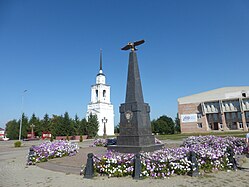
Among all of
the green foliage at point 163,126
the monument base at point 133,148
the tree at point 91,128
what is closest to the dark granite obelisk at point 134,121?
the monument base at point 133,148

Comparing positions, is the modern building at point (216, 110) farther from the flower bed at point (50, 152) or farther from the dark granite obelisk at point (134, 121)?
the flower bed at point (50, 152)

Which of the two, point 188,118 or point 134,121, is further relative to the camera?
point 188,118

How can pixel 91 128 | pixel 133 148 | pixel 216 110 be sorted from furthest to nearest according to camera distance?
1. pixel 91 128
2. pixel 216 110
3. pixel 133 148

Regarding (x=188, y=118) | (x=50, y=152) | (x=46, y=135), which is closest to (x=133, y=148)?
(x=50, y=152)

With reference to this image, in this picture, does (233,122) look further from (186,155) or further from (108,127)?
(186,155)

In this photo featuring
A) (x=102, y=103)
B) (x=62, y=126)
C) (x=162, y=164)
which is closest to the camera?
(x=162, y=164)

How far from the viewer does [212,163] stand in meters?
7.05

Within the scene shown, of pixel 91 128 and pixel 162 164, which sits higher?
pixel 91 128

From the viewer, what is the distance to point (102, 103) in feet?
208

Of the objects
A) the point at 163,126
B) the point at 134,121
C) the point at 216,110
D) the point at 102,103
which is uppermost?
the point at 102,103

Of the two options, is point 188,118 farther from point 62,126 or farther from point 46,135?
point 46,135

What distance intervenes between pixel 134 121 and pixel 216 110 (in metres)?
44.9

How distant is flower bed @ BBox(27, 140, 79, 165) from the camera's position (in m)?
9.94

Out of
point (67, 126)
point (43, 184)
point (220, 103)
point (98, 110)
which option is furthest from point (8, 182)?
point (98, 110)
